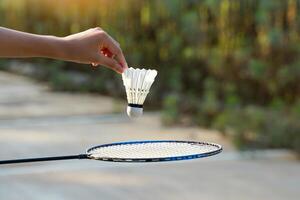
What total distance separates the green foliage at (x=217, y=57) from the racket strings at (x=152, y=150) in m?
4.76

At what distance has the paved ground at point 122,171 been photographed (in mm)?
6254

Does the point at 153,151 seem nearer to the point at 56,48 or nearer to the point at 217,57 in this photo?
the point at 56,48

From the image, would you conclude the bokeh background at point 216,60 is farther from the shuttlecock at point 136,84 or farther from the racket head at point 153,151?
the shuttlecock at point 136,84

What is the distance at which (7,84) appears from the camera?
13812mm

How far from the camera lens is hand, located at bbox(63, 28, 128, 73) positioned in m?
2.28

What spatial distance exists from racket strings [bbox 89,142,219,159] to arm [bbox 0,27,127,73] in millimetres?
335

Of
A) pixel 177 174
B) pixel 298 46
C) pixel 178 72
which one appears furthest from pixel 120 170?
pixel 178 72

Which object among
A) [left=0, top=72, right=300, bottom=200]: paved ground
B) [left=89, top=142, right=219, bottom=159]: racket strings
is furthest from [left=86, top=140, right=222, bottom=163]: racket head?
[left=0, top=72, right=300, bottom=200]: paved ground

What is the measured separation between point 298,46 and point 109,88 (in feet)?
14.1

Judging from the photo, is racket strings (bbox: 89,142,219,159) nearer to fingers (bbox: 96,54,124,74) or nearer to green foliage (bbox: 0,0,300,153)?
fingers (bbox: 96,54,124,74)

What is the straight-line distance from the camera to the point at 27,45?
219 centimetres

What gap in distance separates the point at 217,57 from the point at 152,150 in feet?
20.7

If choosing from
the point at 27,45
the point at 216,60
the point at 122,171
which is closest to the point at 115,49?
the point at 27,45

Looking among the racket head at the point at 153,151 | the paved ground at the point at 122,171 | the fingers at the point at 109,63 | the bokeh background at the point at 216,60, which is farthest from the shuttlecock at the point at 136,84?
the bokeh background at the point at 216,60
